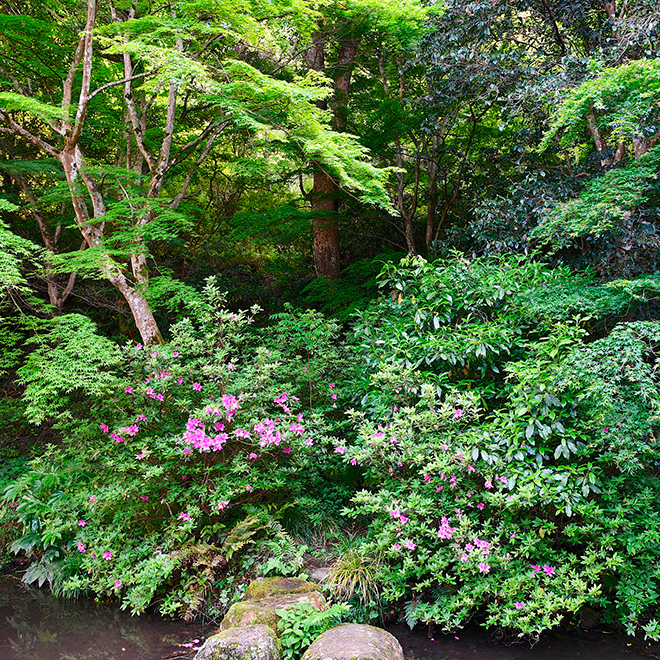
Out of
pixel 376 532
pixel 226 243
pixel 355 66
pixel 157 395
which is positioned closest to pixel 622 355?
pixel 376 532

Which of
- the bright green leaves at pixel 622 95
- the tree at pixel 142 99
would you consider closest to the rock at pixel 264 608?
the tree at pixel 142 99

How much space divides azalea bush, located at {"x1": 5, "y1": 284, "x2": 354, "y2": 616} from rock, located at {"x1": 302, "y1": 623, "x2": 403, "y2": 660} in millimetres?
808

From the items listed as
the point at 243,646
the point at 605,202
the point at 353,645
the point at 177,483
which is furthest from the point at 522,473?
the point at 177,483

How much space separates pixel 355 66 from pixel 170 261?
14.0ft

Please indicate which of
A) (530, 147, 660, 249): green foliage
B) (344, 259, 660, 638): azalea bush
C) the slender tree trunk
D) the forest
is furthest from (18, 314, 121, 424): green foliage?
(530, 147, 660, 249): green foliage

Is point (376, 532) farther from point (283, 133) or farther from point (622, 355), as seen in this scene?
point (283, 133)

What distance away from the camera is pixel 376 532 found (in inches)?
126

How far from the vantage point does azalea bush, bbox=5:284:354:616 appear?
135 inches

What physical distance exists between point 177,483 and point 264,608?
121cm

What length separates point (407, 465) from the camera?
10.8ft

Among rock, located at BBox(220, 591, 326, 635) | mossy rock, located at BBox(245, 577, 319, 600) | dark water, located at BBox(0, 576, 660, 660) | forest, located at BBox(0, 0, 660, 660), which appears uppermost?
forest, located at BBox(0, 0, 660, 660)

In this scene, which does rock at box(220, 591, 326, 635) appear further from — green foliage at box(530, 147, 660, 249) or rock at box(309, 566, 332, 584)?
green foliage at box(530, 147, 660, 249)

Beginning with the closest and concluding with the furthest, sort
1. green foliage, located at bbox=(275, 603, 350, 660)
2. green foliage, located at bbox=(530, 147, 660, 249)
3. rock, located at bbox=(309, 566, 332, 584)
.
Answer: green foliage, located at bbox=(275, 603, 350, 660) < rock, located at bbox=(309, 566, 332, 584) < green foliage, located at bbox=(530, 147, 660, 249)

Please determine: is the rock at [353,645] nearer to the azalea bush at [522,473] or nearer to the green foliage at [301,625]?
the green foliage at [301,625]
